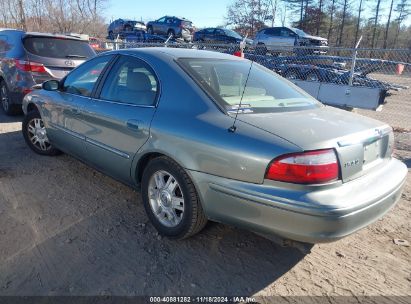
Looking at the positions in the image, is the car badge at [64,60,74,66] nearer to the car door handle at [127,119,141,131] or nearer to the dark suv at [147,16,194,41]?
the car door handle at [127,119,141,131]

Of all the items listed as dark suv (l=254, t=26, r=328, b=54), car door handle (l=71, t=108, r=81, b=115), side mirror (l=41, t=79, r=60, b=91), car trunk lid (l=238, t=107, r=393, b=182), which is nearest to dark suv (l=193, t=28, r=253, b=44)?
dark suv (l=254, t=26, r=328, b=54)

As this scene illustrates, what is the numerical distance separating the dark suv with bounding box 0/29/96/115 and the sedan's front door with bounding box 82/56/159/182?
3.65 m

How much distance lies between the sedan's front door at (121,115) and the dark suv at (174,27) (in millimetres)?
22428

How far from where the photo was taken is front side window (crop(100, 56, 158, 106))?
127 inches

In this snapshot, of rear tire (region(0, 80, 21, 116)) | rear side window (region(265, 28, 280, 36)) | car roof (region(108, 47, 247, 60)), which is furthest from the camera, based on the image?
rear side window (region(265, 28, 280, 36))

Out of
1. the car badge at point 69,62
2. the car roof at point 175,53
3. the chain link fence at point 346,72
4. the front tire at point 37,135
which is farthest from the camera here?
the chain link fence at point 346,72

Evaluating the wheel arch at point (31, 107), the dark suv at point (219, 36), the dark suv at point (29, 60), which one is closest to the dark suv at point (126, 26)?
the dark suv at point (219, 36)

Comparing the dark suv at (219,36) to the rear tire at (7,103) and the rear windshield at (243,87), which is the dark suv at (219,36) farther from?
the rear windshield at (243,87)

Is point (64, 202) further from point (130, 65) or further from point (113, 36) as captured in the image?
point (113, 36)

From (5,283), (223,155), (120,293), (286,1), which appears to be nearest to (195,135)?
(223,155)

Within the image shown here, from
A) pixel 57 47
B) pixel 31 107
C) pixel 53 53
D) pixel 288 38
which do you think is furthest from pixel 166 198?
pixel 288 38

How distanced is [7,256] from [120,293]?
1046 mm

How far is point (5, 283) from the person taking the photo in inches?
98.9

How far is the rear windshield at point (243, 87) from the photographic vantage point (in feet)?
9.46
